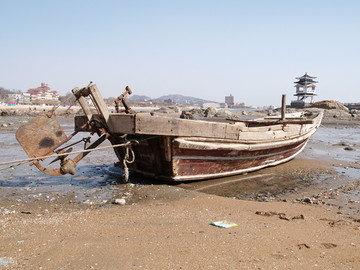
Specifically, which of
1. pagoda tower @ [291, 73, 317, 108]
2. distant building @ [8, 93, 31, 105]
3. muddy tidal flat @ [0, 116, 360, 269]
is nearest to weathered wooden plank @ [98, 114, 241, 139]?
muddy tidal flat @ [0, 116, 360, 269]

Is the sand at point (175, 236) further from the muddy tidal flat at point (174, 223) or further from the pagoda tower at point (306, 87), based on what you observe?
the pagoda tower at point (306, 87)

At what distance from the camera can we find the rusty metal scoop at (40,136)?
5.62 metres

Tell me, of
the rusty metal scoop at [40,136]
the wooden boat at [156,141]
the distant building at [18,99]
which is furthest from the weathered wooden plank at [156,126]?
the distant building at [18,99]

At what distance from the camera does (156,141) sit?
6648 mm

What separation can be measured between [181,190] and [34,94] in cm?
15276

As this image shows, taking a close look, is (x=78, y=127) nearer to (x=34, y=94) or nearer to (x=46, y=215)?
→ (x=46, y=215)

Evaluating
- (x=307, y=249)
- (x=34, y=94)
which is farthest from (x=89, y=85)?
(x=34, y=94)

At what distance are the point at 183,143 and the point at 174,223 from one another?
2.17m

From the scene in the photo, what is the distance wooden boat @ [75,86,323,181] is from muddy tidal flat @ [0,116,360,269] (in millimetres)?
324

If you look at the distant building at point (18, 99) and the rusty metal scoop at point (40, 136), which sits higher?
the rusty metal scoop at point (40, 136)

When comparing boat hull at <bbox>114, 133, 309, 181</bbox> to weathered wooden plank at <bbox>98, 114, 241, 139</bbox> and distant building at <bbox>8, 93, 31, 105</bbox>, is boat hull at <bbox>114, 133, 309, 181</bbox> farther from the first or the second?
distant building at <bbox>8, 93, 31, 105</bbox>

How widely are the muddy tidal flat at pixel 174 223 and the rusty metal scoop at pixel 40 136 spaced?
3.10 ft

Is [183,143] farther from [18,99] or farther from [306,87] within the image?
[18,99]

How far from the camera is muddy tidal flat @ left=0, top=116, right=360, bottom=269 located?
335 cm
